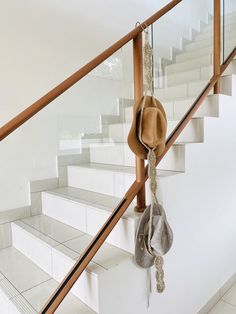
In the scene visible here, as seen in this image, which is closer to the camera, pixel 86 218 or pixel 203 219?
pixel 86 218

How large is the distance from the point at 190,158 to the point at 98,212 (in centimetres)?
66

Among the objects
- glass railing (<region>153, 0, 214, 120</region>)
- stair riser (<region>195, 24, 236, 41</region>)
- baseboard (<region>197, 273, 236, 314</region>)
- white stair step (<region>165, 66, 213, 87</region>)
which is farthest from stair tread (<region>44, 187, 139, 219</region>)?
stair riser (<region>195, 24, 236, 41</region>)

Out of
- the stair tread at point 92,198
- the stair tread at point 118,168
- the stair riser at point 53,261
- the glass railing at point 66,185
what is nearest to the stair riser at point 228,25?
the glass railing at point 66,185

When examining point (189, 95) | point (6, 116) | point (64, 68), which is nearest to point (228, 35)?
point (189, 95)

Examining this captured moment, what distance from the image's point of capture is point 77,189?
191 cm

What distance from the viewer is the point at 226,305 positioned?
1909mm

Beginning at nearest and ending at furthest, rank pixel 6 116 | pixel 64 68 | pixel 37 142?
pixel 37 142, pixel 6 116, pixel 64 68

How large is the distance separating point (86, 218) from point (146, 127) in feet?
2.31

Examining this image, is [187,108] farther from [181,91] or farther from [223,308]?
[223,308]

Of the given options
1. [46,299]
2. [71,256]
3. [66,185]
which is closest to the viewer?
[46,299]

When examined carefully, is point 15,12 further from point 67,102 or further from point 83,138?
point 83,138

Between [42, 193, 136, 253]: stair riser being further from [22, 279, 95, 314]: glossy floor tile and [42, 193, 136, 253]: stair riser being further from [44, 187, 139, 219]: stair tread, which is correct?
[22, 279, 95, 314]: glossy floor tile

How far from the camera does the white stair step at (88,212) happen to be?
1.33m

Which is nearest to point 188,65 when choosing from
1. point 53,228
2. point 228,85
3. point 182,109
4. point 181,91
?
point 181,91
